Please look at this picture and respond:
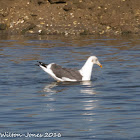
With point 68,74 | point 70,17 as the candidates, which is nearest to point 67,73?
point 68,74

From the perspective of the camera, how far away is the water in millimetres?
10680

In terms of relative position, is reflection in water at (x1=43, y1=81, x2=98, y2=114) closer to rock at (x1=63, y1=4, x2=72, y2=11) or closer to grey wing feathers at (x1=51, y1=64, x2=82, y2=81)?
grey wing feathers at (x1=51, y1=64, x2=82, y2=81)

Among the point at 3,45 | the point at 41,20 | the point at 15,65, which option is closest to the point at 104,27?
the point at 41,20

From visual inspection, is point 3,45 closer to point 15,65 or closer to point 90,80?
point 15,65

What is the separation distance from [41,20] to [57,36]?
397cm

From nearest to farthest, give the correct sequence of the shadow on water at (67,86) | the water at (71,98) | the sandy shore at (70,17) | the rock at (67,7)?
the water at (71,98)
the shadow on water at (67,86)
the sandy shore at (70,17)
the rock at (67,7)

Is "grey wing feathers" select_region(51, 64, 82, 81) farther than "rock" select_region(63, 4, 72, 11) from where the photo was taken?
No

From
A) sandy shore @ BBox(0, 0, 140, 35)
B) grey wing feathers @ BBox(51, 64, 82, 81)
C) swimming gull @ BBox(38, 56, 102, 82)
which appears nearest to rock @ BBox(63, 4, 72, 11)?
sandy shore @ BBox(0, 0, 140, 35)

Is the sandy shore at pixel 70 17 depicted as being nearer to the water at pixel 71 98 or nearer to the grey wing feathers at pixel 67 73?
the water at pixel 71 98

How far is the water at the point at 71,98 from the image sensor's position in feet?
35.0

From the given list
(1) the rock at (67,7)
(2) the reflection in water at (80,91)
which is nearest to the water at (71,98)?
(2) the reflection in water at (80,91)

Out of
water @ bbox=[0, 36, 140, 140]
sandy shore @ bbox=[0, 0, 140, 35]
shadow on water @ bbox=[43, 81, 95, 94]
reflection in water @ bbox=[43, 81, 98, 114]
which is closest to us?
water @ bbox=[0, 36, 140, 140]

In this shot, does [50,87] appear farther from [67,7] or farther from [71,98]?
[67,7]

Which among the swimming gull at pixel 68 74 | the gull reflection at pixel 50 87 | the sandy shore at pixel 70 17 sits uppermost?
the sandy shore at pixel 70 17
